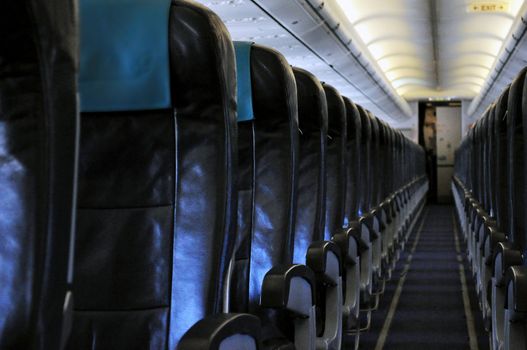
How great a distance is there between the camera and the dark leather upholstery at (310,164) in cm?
328

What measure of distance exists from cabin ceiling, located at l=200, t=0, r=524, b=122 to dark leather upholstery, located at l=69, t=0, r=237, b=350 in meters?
5.86

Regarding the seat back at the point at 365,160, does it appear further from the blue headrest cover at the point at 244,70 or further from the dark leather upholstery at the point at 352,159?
the blue headrest cover at the point at 244,70

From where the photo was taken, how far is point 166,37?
188 centimetres

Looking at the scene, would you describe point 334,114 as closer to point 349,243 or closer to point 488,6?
point 349,243

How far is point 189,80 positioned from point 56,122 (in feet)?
2.95

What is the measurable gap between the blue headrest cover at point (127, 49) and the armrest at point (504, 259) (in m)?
1.83

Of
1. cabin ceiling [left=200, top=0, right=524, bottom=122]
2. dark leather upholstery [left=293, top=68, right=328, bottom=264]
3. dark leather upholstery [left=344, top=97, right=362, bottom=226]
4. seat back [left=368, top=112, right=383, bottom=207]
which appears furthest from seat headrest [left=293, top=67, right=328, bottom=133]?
cabin ceiling [left=200, top=0, right=524, bottom=122]

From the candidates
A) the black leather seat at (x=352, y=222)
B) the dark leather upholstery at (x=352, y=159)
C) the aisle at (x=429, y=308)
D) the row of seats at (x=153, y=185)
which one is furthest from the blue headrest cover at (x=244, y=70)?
the aisle at (x=429, y=308)

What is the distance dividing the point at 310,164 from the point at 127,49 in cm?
155

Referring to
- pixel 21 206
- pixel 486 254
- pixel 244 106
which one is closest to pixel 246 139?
pixel 244 106

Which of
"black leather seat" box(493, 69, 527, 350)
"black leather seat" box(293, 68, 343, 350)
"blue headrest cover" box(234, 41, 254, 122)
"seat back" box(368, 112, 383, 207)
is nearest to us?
"blue headrest cover" box(234, 41, 254, 122)

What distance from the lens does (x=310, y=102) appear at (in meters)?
3.30

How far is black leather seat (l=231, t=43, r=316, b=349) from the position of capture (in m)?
2.67

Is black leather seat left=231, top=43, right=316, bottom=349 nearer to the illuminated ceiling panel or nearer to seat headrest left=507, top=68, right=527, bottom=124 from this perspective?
seat headrest left=507, top=68, right=527, bottom=124
